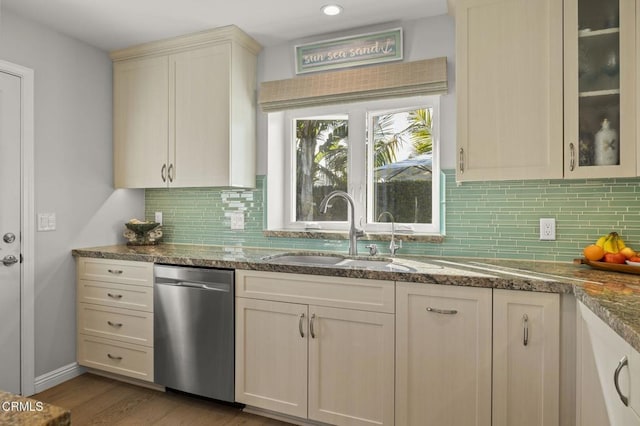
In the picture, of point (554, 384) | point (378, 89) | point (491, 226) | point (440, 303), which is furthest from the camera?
point (378, 89)

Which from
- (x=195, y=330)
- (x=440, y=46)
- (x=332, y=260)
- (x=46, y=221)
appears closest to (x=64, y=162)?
(x=46, y=221)

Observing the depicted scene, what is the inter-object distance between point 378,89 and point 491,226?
3.51 ft

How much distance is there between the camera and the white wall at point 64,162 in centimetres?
267

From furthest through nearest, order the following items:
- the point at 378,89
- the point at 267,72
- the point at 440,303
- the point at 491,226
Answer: the point at 267,72 → the point at 378,89 → the point at 491,226 → the point at 440,303

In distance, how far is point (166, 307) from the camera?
8.32 ft

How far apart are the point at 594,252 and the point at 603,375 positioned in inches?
32.9

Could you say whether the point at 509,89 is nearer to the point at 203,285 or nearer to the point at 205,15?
the point at 205,15

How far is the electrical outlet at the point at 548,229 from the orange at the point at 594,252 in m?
0.22

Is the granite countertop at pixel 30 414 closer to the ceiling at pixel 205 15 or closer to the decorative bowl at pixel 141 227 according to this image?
the ceiling at pixel 205 15

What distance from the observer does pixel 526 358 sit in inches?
69.2

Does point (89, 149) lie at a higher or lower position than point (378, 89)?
lower

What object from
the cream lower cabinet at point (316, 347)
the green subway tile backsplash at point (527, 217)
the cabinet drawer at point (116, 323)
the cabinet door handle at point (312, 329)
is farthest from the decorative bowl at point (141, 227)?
the cabinet door handle at point (312, 329)

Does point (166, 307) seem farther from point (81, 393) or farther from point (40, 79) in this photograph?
point (40, 79)

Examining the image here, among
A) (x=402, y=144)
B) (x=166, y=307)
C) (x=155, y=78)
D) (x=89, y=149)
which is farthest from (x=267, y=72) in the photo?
(x=166, y=307)
